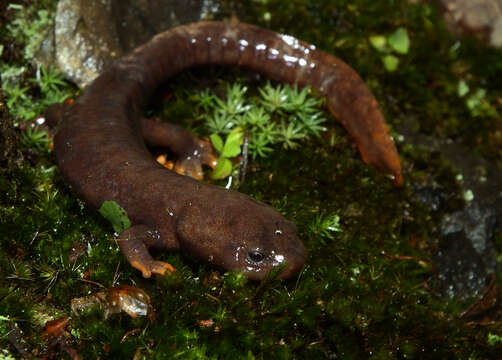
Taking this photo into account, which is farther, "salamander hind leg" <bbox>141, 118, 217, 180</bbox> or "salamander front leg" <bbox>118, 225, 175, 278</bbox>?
"salamander hind leg" <bbox>141, 118, 217, 180</bbox>

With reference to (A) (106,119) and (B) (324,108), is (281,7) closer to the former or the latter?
(B) (324,108)

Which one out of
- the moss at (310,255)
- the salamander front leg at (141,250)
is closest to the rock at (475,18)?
the moss at (310,255)

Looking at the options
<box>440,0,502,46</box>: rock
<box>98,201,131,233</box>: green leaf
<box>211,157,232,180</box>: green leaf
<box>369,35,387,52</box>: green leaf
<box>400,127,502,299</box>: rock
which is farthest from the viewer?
<box>440,0,502,46</box>: rock

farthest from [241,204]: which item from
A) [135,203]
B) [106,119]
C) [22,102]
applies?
[22,102]

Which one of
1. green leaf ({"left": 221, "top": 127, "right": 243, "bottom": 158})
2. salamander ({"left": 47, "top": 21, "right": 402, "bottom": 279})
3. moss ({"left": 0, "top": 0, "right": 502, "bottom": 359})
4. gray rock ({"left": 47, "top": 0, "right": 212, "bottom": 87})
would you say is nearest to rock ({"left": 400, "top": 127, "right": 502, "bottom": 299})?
moss ({"left": 0, "top": 0, "right": 502, "bottom": 359})

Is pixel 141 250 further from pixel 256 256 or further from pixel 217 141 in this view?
pixel 217 141

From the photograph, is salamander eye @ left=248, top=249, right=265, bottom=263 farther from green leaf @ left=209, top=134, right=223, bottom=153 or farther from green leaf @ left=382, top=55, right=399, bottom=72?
green leaf @ left=382, top=55, right=399, bottom=72
